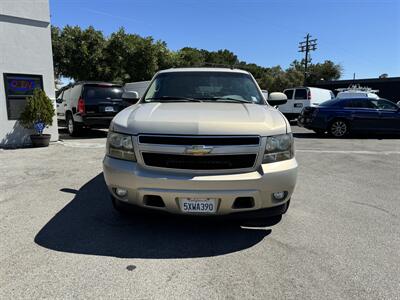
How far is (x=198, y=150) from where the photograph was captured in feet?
10.1

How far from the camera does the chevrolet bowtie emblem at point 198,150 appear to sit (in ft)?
10.1

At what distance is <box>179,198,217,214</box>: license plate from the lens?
311cm

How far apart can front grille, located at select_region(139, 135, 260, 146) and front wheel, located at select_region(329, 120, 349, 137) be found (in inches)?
420

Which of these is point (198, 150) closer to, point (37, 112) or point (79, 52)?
point (37, 112)

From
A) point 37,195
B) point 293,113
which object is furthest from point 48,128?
point 293,113

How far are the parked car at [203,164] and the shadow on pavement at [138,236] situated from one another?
0.37 meters

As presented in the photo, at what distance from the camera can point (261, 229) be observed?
3.73 meters

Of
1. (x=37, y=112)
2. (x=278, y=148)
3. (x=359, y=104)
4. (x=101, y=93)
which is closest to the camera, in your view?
(x=278, y=148)

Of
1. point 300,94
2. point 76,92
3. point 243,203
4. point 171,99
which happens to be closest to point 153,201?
point 243,203

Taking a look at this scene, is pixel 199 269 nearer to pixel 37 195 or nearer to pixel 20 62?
pixel 37 195

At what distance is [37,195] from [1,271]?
Answer: 7.32 feet

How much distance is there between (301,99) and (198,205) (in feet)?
54.1

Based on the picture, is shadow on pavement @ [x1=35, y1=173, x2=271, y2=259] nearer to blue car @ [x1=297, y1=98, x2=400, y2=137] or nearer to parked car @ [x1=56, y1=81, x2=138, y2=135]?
parked car @ [x1=56, y1=81, x2=138, y2=135]

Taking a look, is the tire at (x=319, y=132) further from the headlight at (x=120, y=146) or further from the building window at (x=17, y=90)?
the headlight at (x=120, y=146)
